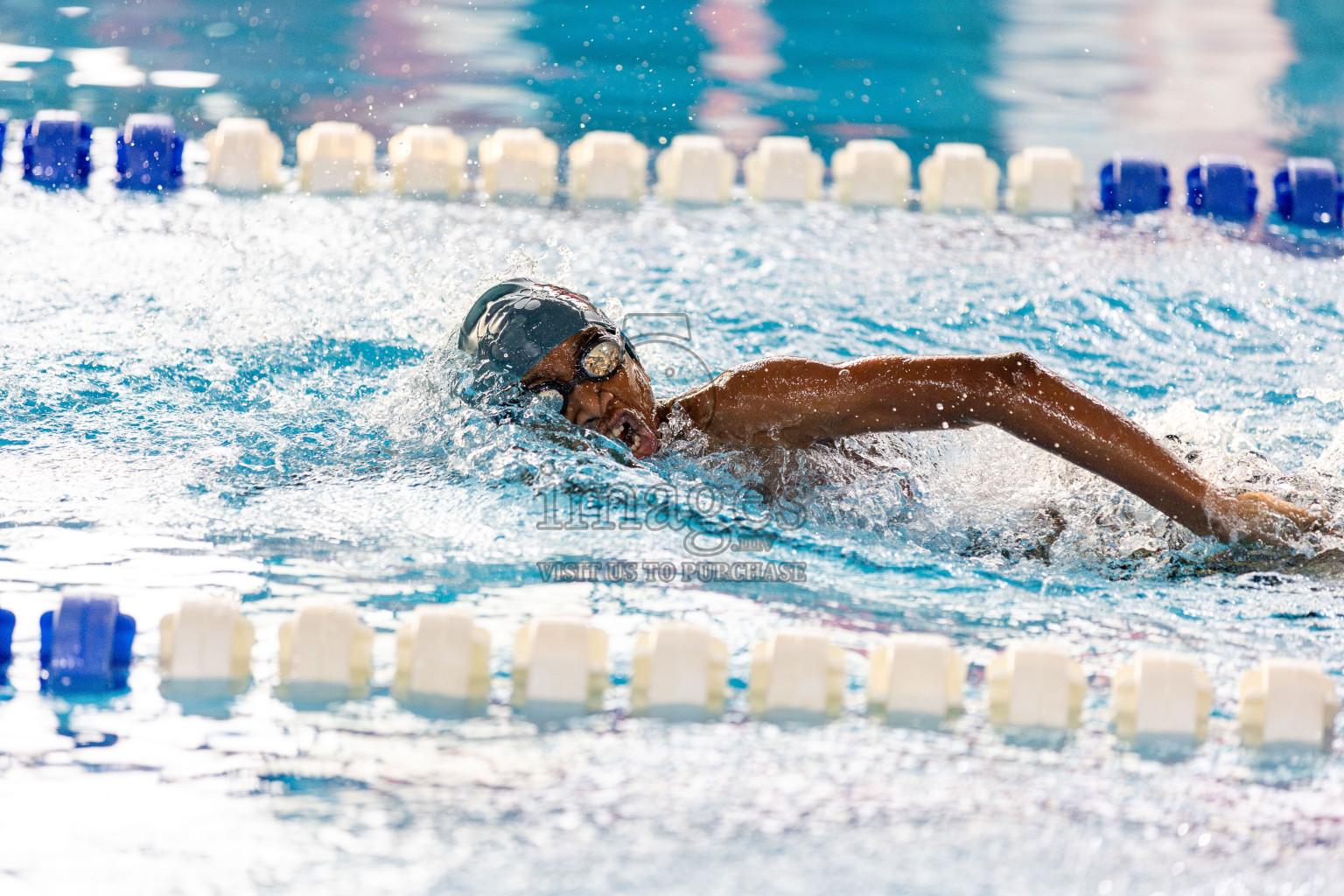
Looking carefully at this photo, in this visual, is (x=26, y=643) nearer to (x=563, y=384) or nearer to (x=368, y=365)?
(x=563, y=384)

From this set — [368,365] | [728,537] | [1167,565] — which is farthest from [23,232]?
[1167,565]

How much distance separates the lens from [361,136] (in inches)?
204

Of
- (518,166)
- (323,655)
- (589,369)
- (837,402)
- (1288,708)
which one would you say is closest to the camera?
(1288,708)

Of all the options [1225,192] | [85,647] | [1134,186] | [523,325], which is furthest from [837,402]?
[1225,192]

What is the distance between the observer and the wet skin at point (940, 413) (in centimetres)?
246

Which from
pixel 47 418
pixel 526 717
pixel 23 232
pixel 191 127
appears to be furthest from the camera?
pixel 191 127

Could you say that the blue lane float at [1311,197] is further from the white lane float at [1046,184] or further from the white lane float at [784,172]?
the white lane float at [784,172]

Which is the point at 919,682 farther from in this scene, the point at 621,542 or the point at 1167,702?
the point at 621,542

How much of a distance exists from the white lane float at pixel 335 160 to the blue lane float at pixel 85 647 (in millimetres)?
3029

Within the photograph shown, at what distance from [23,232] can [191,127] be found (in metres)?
1.42

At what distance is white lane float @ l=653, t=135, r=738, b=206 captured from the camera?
198 inches

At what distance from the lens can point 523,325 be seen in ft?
8.84

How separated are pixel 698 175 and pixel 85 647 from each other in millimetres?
3318

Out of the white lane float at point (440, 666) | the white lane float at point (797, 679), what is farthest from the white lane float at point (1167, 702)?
the white lane float at point (440, 666)
